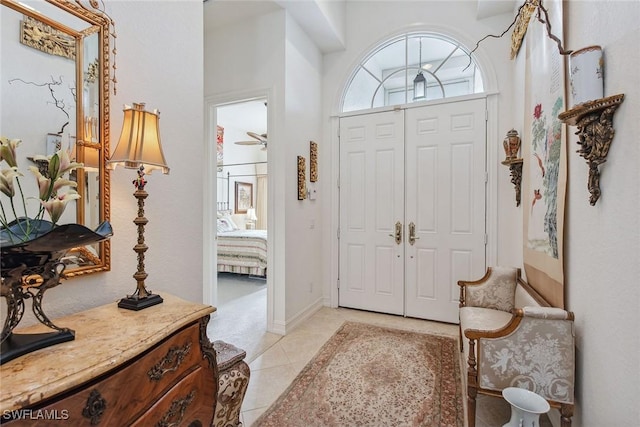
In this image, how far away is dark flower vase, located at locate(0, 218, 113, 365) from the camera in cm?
84

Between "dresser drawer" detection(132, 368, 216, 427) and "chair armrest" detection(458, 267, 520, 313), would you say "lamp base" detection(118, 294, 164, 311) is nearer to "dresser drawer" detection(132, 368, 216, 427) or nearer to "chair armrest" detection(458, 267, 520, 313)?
"dresser drawer" detection(132, 368, 216, 427)

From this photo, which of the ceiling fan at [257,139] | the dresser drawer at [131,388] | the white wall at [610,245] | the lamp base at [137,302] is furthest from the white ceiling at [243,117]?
the dresser drawer at [131,388]

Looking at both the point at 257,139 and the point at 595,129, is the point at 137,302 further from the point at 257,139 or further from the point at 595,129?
the point at 257,139

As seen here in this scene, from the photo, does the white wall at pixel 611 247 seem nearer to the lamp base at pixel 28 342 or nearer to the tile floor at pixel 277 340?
the tile floor at pixel 277 340

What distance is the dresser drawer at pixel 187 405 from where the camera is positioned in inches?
38.5

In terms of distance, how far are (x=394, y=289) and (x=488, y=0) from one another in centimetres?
313

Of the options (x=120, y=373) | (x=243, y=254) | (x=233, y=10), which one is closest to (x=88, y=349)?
(x=120, y=373)

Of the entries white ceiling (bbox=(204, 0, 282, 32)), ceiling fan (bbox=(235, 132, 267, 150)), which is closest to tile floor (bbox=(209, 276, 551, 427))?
ceiling fan (bbox=(235, 132, 267, 150))

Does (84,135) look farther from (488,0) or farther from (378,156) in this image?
(488,0)

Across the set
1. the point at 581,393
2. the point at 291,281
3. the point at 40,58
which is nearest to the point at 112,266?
the point at 40,58

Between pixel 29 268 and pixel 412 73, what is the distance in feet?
12.4

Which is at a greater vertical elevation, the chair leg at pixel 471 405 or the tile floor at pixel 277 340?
the chair leg at pixel 471 405

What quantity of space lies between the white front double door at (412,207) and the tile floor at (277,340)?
0.89 ft

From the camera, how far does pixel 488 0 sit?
3.04 metres
